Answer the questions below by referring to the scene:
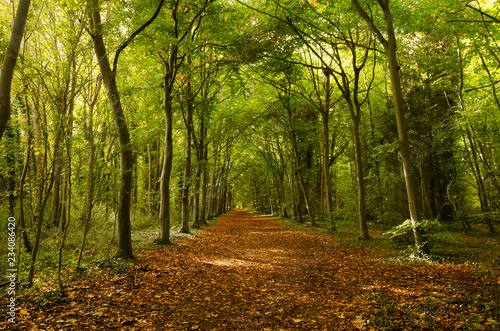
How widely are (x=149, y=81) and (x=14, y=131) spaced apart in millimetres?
7122

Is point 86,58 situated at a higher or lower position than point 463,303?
higher

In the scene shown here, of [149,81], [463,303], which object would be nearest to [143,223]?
[149,81]

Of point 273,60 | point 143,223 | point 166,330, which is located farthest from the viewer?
point 143,223

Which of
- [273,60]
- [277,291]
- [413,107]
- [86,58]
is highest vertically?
[273,60]

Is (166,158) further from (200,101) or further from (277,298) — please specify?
(277,298)

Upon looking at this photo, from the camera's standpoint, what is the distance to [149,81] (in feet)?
42.4

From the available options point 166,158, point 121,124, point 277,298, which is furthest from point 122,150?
point 277,298

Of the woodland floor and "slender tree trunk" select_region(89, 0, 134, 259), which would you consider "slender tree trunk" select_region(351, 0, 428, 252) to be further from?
"slender tree trunk" select_region(89, 0, 134, 259)

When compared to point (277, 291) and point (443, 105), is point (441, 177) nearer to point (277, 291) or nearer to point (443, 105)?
point (443, 105)

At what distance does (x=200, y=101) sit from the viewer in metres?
12.7

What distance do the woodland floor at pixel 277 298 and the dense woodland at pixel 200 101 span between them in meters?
1.21

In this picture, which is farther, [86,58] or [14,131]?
[14,131]

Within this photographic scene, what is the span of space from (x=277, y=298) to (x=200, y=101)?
1028 centimetres

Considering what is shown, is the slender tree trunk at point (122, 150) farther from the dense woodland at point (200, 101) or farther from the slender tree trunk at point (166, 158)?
the slender tree trunk at point (166, 158)
